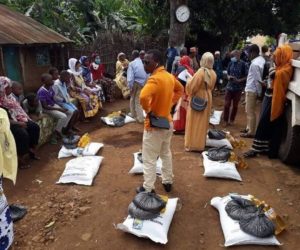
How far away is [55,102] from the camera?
6941 mm

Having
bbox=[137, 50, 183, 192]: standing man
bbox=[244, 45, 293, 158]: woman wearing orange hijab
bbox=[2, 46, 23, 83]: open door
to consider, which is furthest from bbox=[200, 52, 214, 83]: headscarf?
bbox=[2, 46, 23, 83]: open door

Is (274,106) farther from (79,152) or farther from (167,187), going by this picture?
(79,152)

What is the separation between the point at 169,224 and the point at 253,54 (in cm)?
412

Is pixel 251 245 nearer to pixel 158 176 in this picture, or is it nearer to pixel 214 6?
pixel 158 176

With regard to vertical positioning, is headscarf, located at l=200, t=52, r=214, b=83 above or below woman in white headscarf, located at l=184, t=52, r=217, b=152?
above

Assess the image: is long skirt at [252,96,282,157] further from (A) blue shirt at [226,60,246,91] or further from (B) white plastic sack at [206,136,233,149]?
(A) blue shirt at [226,60,246,91]

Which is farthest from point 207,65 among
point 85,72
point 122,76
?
point 122,76

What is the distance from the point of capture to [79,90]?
320 inches

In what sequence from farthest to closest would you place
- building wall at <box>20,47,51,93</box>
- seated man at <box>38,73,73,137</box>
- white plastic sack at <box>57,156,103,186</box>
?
building wall at <box>20,47,51,93</box> → seated man at <box>38,73,73,137</box> → white plastic sack at <box>57,156,103,186</box>

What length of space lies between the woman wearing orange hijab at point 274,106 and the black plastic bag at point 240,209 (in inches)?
80.4

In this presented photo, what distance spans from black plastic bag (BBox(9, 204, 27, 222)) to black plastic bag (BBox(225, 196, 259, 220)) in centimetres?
226

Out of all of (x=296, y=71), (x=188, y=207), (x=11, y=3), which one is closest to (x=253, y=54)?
(x=296, y=71)

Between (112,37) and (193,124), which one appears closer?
(193,124)

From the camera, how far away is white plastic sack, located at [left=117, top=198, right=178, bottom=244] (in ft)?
10.9
